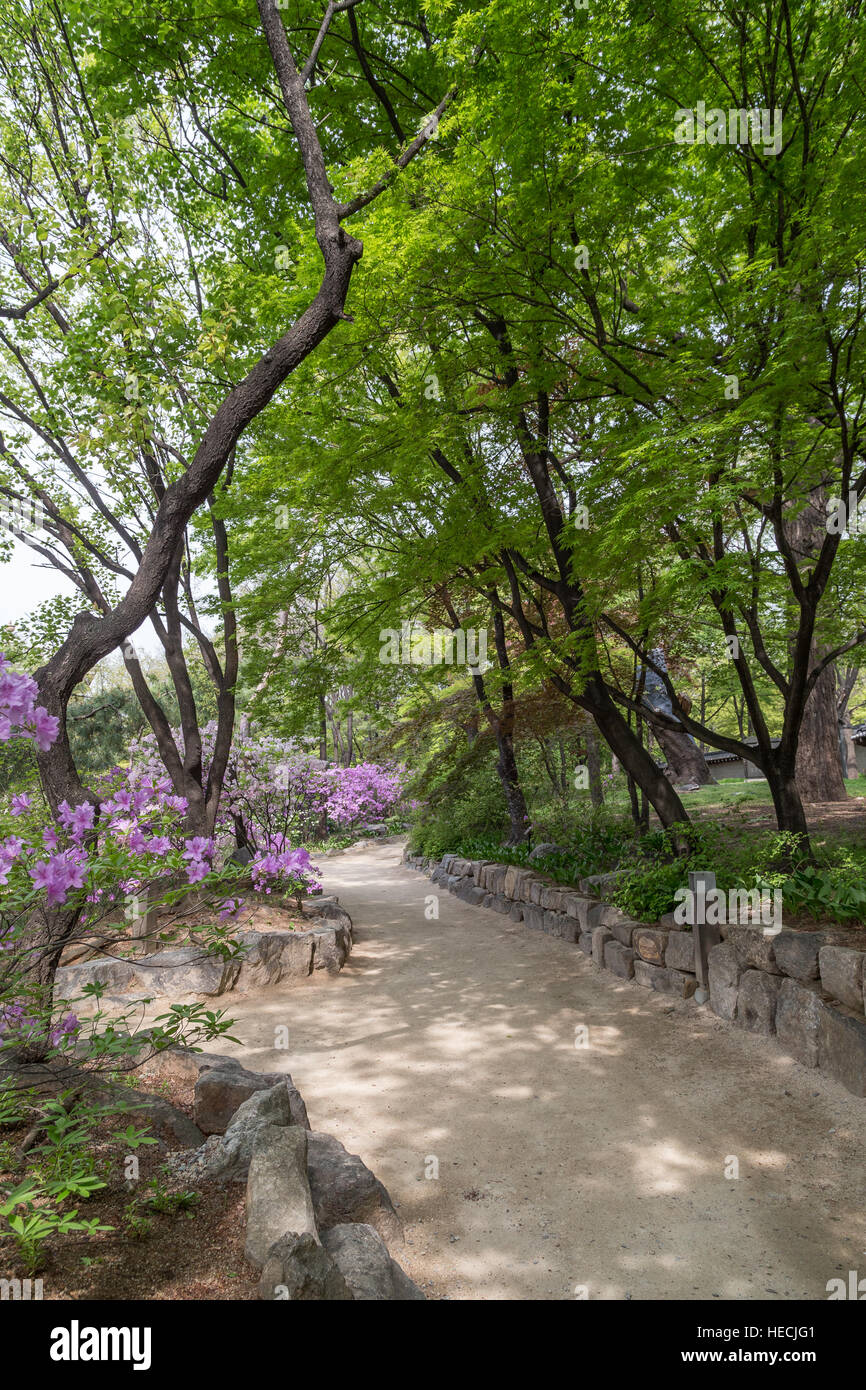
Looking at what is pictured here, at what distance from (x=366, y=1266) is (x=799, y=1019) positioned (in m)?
2.86

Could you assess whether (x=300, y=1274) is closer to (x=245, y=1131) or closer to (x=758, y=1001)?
(x=245, y=1131)

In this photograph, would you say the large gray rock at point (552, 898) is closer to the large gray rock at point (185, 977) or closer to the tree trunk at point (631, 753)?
the tree trunk at point (631, 753)

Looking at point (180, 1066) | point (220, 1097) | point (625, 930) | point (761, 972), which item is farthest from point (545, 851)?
point (220, 1097)

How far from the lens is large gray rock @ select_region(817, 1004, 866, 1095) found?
3.30m

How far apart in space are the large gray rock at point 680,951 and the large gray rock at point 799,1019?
0.83 m

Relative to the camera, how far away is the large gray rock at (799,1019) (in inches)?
144

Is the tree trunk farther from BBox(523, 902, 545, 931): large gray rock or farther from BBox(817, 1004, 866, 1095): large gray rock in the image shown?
BBox(817, 1004, 866, 1095): large gray rock

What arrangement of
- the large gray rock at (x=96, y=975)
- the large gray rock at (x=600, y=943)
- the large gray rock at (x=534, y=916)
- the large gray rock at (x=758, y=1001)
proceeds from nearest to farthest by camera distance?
1. the large gray rock at (x=758, y=1001)
2. the large gray rock at (x=96, y=975)
3. the large gray rock at (x=600, y=943)
4. the large gray rock at (x=534, y=916)

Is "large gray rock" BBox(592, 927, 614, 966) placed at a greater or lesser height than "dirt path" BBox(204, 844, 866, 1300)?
greater

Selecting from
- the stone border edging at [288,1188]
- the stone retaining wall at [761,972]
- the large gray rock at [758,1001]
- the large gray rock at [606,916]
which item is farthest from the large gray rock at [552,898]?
the stone border edging at [288,1188]

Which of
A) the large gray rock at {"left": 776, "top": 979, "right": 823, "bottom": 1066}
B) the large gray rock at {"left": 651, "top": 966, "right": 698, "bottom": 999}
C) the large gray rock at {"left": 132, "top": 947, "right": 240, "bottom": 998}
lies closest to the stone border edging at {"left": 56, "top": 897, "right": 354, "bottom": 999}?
the large gray rock at {"left": 132, "top": 947, "right": 240, "bottom": 998}

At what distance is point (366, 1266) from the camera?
75.0 inches
